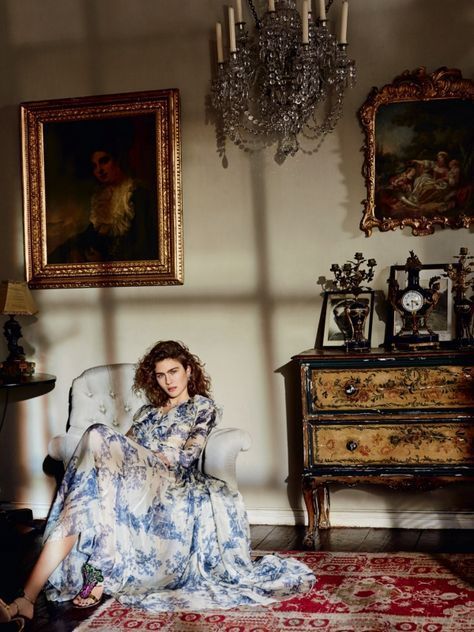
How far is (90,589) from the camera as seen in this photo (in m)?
3.96

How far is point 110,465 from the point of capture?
399cm

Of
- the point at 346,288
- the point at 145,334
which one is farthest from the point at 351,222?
the point at 145,334

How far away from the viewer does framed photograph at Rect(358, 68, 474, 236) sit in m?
5.11

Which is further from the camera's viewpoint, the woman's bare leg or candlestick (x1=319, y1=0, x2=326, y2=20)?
candlestick (x1=319, y1=0, x2=326, y2=20)

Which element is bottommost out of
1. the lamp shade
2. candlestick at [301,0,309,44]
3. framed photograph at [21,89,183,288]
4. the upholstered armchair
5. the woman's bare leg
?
the woman's bare leg

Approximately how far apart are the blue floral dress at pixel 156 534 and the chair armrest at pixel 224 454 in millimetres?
107

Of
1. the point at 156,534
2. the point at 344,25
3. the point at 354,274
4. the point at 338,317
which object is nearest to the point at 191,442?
the point at 156,534

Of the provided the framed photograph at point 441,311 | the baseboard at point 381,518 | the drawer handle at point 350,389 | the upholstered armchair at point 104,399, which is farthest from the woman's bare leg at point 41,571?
the framed photograph at point 441,311

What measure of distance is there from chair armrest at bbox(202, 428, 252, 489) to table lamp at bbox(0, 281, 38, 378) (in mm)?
1549

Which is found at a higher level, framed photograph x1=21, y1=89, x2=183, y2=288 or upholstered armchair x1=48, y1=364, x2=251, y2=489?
framed photograph x1=21, y1=89, x2=183, y2=288

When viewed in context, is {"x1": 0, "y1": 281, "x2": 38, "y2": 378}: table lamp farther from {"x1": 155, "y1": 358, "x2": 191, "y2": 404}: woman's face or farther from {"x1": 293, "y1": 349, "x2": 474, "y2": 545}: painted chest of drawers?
{"x1": 293, "y1": 349, "x2": 474, "y2": 545}: painted chest of drawers

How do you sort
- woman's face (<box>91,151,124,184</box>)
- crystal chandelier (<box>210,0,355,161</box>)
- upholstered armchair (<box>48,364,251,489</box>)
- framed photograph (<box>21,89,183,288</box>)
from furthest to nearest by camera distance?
1. woman's face (<box>91,151,124,184</box>)
2. framed photograph (<box>21,89,183,288</box>)
3. upholstered armchair (<box>48,364,251,489</box>)
4. crystal chandelier (<box>210,0,355,161</box>)

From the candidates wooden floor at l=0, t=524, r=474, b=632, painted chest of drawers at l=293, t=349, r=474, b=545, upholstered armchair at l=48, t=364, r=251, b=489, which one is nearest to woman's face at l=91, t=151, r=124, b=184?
upholstered armchair at l=48, t=364, r=251, b=489

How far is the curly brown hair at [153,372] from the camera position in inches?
179
